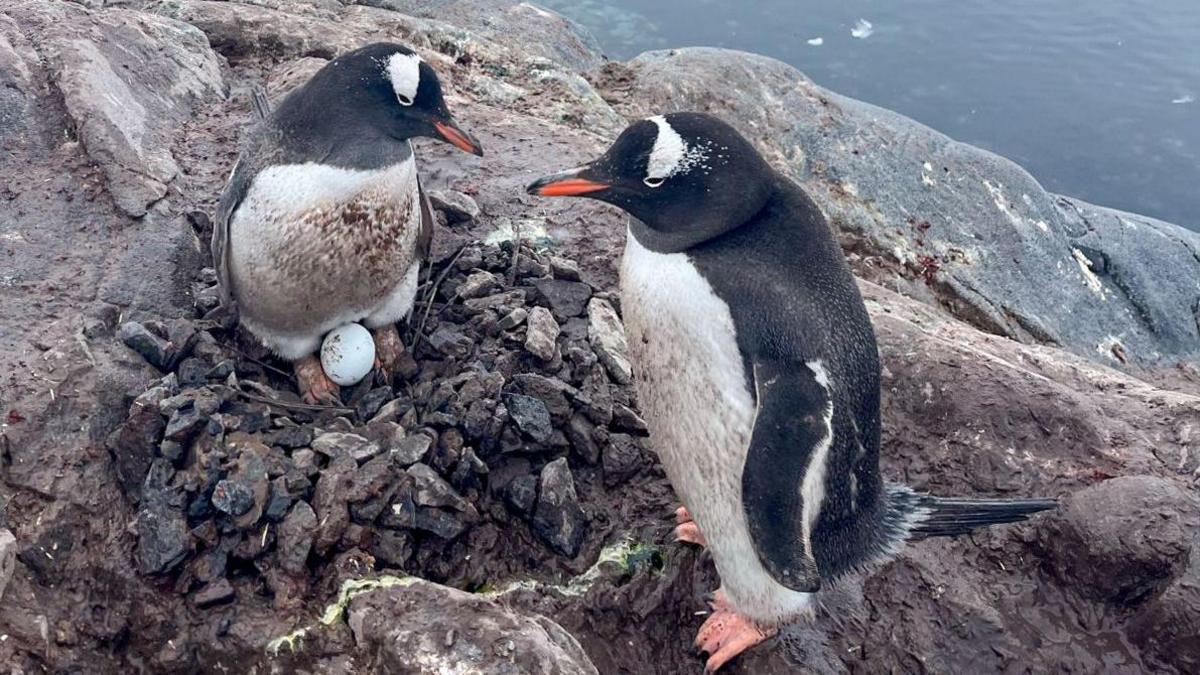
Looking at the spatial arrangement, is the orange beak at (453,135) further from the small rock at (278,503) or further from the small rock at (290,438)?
the small rock at (278,503)

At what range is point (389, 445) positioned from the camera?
2.57 m

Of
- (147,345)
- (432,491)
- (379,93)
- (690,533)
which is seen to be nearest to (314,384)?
(147,345)

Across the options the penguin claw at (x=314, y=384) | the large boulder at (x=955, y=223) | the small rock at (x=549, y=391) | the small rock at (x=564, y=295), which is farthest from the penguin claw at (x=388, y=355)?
the large boulder at (x=955, y=223)

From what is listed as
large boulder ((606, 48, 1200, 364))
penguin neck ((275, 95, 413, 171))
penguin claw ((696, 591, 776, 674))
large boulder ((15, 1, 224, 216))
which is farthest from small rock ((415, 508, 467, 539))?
large boulder ((606, 48, 1200, 364))

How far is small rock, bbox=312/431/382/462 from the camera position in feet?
8.17

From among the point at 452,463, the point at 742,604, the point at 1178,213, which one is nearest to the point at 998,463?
the point at 742,604

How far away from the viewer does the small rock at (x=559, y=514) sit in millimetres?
2576

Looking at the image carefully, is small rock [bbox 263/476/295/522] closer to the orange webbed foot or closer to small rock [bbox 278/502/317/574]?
small rock [bbox 278/502/317/574]

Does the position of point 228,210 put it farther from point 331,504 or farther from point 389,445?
point 331,504

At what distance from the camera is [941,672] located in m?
2.56

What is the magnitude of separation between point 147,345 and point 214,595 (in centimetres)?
87

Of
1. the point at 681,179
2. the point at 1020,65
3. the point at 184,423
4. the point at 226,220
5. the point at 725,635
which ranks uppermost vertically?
the point at 681,179

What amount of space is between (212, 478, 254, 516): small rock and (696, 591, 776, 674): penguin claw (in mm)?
1190

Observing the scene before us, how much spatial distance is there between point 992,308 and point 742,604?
309 cm
